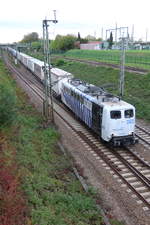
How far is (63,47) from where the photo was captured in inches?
4067

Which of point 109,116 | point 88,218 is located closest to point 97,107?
point 109,116

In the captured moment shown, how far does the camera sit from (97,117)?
17953 millimetres

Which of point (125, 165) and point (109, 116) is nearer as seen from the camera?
point (125, 165)

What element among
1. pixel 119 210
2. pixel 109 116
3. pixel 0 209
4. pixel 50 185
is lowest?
pixel 119 210

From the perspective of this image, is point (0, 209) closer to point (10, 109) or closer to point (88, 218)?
point (88, 218)

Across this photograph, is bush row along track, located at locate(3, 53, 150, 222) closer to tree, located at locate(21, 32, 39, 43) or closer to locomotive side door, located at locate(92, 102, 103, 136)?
locomotive side door, located at locate(92, 102, 103, 136)

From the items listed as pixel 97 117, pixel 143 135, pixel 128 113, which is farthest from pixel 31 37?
pixel 128 113

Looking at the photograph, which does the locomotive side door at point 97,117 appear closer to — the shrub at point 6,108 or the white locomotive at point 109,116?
the white locomotive at point 109,116

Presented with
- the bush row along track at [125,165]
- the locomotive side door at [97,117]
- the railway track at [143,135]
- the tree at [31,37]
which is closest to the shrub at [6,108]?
the bush row along track at [125,165]

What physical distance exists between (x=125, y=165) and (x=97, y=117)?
4.06 meters

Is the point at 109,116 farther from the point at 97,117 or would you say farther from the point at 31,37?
the point at 31,37

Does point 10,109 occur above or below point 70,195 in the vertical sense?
above

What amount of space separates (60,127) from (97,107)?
533 cm

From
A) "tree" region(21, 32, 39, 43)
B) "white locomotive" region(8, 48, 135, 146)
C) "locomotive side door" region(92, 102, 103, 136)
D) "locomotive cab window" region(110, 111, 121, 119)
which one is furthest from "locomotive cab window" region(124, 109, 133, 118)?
"tree" region(21, 32, 39, 43)
